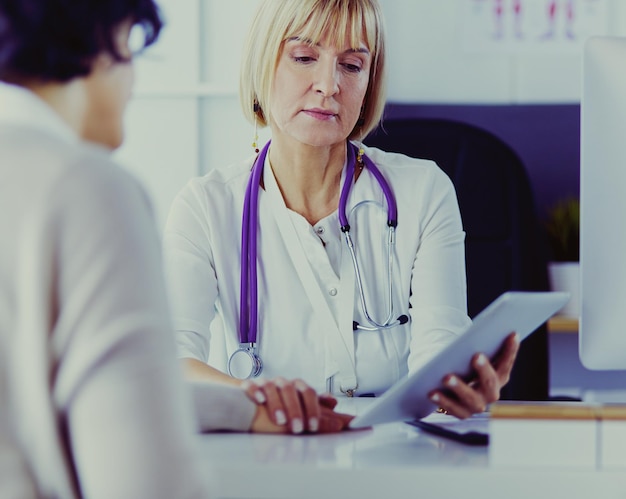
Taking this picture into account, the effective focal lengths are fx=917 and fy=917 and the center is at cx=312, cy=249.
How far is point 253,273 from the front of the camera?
65.3 inches

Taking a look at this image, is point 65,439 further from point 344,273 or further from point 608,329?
point 344,273

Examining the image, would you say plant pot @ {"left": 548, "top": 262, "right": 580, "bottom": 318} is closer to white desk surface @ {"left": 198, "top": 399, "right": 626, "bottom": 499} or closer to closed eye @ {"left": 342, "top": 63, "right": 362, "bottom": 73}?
closed eye @ {"left": 342, "top": 63, "right": 362, "bottom": 73}

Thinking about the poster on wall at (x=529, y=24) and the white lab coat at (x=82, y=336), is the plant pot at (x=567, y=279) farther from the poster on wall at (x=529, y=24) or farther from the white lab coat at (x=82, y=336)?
the white lab coat at (x=82, y=336)

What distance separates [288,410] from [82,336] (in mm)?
542

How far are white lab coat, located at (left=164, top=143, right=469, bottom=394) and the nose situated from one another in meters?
0.19

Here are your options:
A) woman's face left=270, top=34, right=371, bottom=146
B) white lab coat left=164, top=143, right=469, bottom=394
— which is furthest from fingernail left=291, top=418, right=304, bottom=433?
woman's face left=270, top=34, right=371, bottom=146

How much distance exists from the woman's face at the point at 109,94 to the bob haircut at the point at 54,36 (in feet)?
0.04

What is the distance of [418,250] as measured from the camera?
5.62 feet

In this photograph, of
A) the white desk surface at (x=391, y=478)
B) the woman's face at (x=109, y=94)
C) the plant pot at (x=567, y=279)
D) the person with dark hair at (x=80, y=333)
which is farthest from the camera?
the plant pot at (x=567, y=279)

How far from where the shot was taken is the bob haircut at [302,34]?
5.54 ft

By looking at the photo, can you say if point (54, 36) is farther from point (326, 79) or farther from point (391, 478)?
point (326, 79)

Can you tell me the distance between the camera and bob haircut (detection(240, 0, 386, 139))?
66.5 inches

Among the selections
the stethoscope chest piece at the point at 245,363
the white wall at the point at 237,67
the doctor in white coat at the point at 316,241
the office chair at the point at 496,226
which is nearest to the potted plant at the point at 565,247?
the white wall at the point at 237,67

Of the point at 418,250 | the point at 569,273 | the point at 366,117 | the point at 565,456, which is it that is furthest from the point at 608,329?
the point at 569,273
